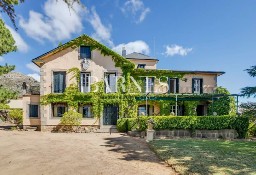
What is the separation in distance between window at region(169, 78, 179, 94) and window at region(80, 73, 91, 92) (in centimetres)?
964

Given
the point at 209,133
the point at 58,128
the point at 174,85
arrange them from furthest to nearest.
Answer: the point at 174,85 → the point at 58,128 → the point at 209,133

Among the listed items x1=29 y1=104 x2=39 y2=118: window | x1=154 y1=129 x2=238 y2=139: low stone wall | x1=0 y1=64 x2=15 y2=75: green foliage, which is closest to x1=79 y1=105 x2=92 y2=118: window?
x1=29 y1=104 x2=39 y2=118: window

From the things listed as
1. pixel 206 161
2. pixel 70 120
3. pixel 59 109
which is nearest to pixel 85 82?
pixel 59 109

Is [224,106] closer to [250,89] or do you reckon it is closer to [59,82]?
[250,89]

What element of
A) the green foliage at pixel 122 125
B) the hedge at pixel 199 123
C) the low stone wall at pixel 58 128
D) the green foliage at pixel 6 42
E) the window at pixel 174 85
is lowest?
the low stone wall at pixel 58 128

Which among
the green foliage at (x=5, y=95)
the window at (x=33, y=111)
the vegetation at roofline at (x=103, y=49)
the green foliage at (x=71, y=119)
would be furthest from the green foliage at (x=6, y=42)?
the green foliage at (x=71, y=119)

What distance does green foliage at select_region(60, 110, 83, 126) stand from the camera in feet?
70.7

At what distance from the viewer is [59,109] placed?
23.1 meters

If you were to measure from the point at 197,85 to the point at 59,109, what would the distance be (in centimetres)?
1611

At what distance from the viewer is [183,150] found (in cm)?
1122

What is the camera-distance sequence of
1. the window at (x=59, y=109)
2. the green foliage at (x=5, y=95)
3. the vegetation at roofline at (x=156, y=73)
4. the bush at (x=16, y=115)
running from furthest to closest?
the bush at (x=16, y=115) < the vegetation at roofline at (x=156, y=73) < the window at (x=59, y=109) < the green foliage at (x=5, y=95)

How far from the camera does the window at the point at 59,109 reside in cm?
2291

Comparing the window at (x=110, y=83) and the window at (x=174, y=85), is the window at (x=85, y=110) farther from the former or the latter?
the window at (x=174, y=85)

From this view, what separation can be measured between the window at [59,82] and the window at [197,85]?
14.9 m
